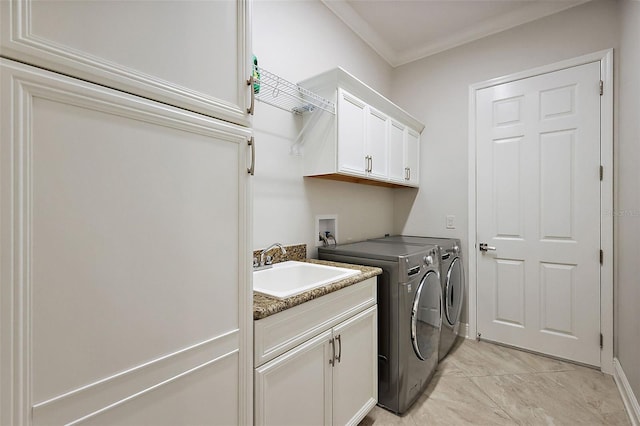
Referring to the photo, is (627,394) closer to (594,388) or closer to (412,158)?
(594,388)

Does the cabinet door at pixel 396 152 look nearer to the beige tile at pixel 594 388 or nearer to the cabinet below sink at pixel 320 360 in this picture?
the cabinet below sink at pixel 320 360

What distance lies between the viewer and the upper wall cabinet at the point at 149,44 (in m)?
0.61

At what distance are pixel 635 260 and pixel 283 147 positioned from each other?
224 cm

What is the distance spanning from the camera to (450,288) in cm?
244

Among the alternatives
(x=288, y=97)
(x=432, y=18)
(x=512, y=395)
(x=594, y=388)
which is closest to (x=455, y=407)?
(x=512, y=395)

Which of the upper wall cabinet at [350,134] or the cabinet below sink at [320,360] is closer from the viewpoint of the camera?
the cabinet below sink at [320,360]

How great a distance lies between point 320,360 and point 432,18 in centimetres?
284

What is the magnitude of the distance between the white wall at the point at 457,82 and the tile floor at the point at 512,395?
2.04ft

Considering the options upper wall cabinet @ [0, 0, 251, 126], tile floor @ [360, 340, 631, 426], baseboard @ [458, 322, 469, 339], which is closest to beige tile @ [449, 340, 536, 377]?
tile floor @ [360, 340, 631, 426]

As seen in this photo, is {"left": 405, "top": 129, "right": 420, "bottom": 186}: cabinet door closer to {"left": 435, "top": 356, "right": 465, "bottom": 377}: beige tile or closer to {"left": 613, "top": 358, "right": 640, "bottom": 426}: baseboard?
{"left": 435, "top": 356, "right": 465, "bottom": 377}: beige tile

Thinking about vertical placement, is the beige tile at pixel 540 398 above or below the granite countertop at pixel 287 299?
below

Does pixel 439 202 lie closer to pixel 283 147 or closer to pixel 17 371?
pixel 283 147

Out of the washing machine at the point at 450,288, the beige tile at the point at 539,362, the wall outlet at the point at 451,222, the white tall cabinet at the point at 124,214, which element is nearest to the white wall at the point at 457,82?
the wall outlet at the point at 451,222

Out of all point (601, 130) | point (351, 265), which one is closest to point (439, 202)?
point (601, 130)
